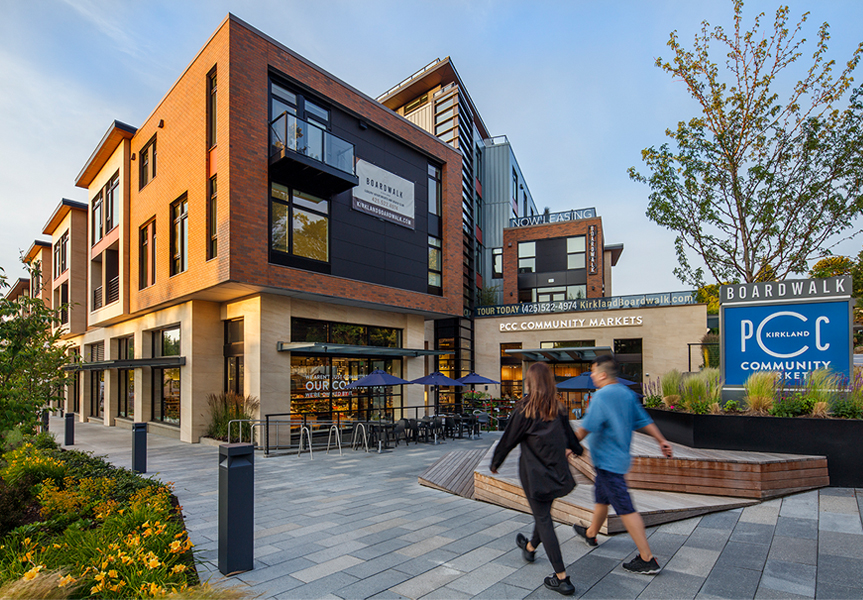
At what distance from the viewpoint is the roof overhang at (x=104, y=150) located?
2041 centimetres

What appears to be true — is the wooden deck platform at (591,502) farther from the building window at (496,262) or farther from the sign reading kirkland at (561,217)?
the building window at (496,262)

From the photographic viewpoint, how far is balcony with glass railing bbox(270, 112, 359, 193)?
1434 cm

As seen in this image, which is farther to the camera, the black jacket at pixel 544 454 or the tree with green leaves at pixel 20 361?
the tree with green leaves at pixel 20 361

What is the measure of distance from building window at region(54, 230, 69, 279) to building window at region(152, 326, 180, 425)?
14269mm

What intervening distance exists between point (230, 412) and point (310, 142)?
330 inches

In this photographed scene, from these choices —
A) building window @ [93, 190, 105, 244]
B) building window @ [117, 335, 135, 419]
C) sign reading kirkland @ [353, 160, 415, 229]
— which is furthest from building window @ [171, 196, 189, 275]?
building window @ [93, 190, 105, 244]

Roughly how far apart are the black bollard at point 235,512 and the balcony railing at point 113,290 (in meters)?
20.3

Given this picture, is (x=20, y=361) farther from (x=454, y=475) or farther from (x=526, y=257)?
(x=526, y=257)

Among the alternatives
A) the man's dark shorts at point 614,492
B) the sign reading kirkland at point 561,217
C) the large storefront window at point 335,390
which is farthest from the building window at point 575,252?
the man's dark shorts at point 614,492

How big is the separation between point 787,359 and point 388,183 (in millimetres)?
14199

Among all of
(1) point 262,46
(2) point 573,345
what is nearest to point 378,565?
(1) point 262,46

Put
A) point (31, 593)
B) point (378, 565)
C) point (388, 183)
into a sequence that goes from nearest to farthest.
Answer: point (31, 593) < point (378, 565) < point (388, 183)

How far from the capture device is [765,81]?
11367mm

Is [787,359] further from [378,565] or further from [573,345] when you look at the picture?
[573,345]
